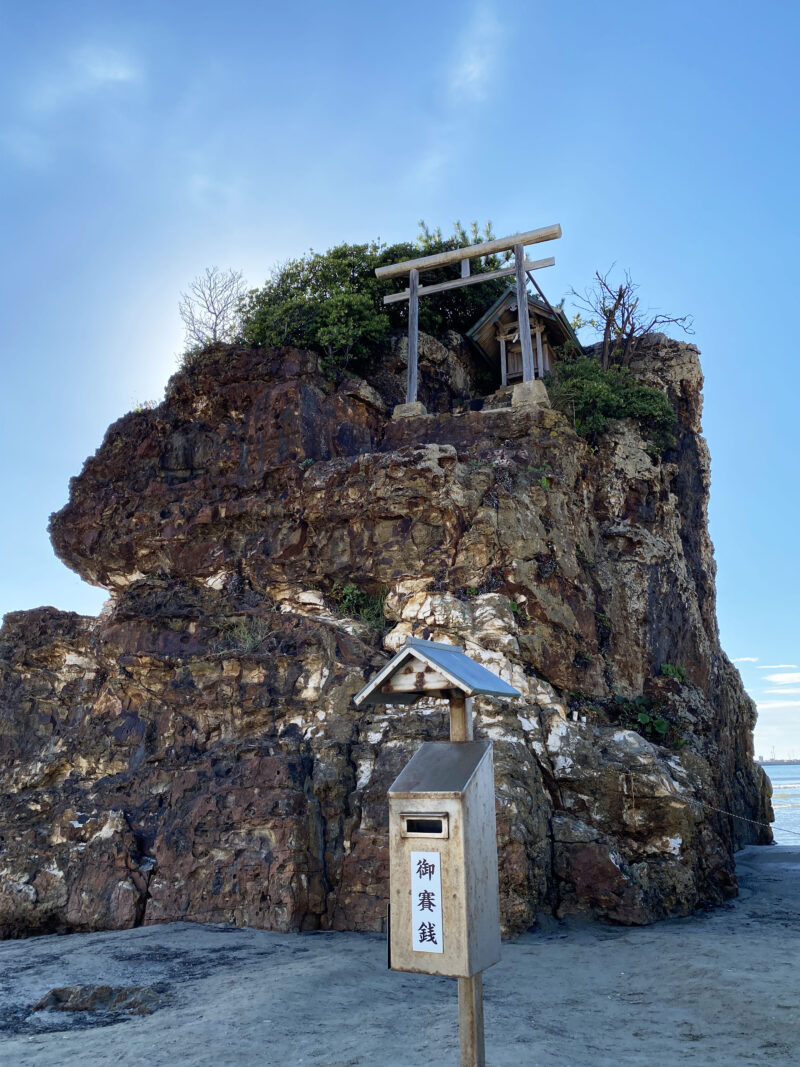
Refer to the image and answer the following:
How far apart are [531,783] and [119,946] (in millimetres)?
5202

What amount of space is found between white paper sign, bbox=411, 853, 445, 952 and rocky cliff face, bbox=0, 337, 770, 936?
474 centimetres

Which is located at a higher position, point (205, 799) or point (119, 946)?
point (205, 799)

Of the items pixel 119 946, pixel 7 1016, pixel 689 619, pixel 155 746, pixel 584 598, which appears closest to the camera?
pixel 7 1016

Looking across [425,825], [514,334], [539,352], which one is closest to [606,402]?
[539,352]

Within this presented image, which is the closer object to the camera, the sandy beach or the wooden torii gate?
the sandy beach

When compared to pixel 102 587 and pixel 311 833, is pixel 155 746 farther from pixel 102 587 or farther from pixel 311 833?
pixel 102 587

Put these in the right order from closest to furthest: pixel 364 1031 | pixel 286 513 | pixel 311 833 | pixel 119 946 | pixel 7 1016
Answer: pixel 364 1031
pixel 7 1016
pixel 119 946
pixel 311 833
pixel 286 513

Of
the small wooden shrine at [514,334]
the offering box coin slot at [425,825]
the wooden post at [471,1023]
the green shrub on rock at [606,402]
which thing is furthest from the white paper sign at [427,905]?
the small wooden shrine at [514,334]

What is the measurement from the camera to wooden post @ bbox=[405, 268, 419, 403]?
17141 millimetres

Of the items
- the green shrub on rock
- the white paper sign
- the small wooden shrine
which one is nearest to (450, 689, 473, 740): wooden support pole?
the white paper sign

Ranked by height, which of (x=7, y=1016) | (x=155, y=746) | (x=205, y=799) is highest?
(x=155, y=746)

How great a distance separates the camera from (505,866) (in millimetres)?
9242

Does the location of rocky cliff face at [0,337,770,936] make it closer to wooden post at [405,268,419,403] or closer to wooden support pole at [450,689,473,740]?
wooden post at [405,268,419,403]

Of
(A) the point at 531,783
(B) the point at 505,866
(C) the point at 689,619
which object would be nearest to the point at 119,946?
(B) the point at 505,866
